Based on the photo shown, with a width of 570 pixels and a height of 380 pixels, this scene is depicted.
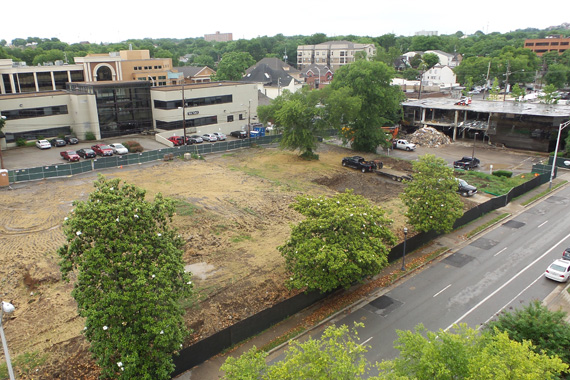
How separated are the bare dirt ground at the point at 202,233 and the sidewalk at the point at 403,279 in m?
1.64

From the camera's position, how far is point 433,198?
103 feet

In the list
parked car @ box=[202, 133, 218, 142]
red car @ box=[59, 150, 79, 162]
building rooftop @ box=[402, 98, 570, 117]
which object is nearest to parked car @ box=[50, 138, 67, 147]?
red car @ box=[59, 150, 79, 162]

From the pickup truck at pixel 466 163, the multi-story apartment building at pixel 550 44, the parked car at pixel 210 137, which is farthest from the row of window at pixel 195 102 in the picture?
the multi-story apartment building at pixel 550 44

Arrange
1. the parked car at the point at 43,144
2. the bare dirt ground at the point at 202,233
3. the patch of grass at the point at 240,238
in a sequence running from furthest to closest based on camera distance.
Result: the parked car at the point at 43,144 < the patch of grass at the point at 240,238 < the bare dirt ground at the point at 202,233

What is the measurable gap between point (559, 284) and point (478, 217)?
11372 millimetres

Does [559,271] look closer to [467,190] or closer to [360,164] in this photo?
[467,190]

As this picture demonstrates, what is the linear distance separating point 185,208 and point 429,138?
43.4 m

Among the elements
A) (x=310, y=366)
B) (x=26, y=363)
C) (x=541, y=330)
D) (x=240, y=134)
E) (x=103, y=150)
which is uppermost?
(x=310, y=366)

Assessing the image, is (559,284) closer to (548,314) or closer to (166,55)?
(548,314)

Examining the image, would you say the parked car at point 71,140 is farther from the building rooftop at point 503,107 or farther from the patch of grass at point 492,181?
the building rooftop at point 503,107

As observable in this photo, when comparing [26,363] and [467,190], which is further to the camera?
[467,190]

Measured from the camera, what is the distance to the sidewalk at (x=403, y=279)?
65.3 feet

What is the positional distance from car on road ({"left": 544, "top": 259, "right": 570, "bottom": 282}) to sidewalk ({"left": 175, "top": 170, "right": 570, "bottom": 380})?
1.86 ft

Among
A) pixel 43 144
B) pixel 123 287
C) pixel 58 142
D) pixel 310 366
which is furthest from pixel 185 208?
pixel 43 144
